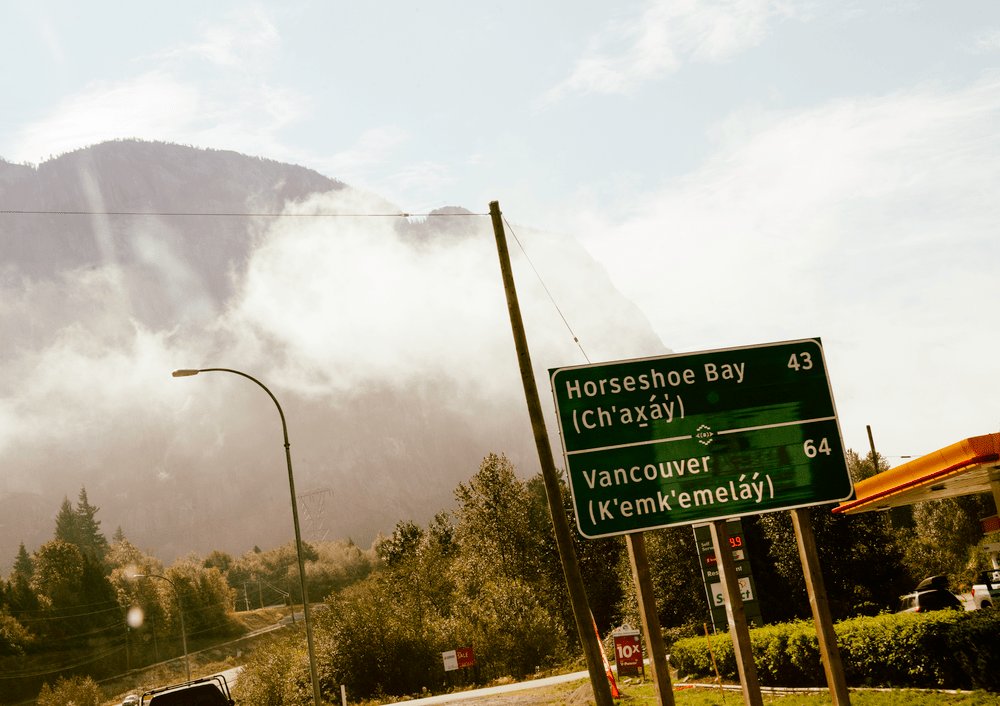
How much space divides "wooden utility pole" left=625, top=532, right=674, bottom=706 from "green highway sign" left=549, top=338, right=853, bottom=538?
51 cm

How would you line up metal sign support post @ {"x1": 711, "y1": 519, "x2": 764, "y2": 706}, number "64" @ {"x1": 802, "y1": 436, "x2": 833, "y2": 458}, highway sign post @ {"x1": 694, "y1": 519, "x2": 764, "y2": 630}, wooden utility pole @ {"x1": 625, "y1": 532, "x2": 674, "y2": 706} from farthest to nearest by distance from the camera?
highway sign post @ {"x1": 694, "y1": 519, "x2": 764, "y2": 630} < number "64" @ {"x1": 802, "y1": 436, "x2": 833, "y2": 458} < metal sign support post @ {"x1": 711, "y1": 519, "x2": 764, "y2": 706} < wooden utility pole @ {"x1": 625, "y1": 532, "x2": 674, "y2": 706}

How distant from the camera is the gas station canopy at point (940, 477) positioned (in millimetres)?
16172

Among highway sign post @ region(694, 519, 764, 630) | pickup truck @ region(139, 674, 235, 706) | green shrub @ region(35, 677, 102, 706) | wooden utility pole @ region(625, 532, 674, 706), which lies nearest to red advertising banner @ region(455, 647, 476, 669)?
highway sign post @ region(694, 519, 764, 630)

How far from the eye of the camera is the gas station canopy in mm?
16172

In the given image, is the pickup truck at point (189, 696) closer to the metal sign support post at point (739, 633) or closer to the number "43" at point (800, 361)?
the metal sign support post at point (739, 633)

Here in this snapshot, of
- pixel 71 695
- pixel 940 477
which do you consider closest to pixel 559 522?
pixel 940 477

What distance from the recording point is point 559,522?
17797mm

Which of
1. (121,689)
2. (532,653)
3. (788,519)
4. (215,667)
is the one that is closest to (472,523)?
(532,653)

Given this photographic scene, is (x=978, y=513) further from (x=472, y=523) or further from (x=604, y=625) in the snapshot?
(x=472, y=523)

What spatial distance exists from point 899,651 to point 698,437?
8.25m

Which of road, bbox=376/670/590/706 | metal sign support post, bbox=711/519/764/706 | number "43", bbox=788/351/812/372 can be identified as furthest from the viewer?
road, bbox=376/670/590/706

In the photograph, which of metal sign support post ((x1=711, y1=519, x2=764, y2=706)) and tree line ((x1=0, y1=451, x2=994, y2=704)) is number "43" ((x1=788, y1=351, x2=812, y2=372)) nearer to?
metal sign support post ((x1=711, y1=519, x2=764, y2=706))

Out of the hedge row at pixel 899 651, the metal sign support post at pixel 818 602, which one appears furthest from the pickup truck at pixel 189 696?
the hedge row at pixel 899 651

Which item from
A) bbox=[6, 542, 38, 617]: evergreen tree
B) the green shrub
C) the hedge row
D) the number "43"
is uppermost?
bbox=[6, 542, 38, 617]: evergreen tree
